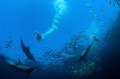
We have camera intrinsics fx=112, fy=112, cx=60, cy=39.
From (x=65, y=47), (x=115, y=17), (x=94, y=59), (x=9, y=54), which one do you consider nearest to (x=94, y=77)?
(x=94, y=59)

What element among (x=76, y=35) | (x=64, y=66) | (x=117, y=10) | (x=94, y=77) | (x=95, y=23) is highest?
(x=117, y=10)

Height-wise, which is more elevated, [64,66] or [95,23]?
[95,23]

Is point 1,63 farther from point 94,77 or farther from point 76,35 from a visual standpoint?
point 94,77

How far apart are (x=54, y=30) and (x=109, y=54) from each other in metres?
11.8

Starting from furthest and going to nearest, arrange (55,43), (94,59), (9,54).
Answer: (94,59)
(9,54)
(55,43)

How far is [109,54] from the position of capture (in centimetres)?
2123

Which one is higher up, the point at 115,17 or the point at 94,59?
the point at 115,17

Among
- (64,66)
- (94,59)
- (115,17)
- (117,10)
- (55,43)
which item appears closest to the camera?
(117,10)

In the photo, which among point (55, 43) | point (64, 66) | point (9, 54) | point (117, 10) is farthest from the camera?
point (64, 66)

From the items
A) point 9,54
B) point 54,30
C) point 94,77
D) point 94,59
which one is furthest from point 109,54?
point 9,54

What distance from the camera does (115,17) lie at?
17672mm

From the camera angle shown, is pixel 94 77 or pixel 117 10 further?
pixel 94 77

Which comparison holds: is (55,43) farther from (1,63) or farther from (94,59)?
(1,63)

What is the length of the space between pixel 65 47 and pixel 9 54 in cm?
1052
